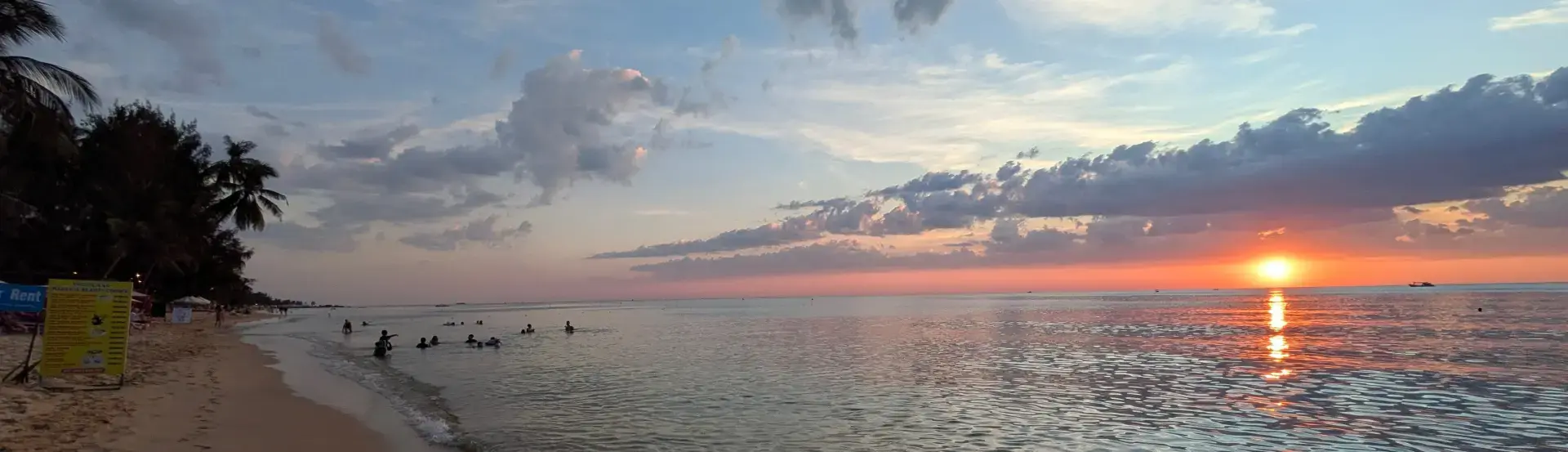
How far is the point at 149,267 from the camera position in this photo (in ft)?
137

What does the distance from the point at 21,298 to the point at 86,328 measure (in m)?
1.08

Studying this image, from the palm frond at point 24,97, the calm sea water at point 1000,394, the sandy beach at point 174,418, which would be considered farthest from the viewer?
the palm frond at point 24,97

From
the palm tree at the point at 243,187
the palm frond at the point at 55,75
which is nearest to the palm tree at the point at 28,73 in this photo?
the palm frond at the point at 55,75

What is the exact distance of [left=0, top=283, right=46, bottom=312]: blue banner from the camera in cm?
1417

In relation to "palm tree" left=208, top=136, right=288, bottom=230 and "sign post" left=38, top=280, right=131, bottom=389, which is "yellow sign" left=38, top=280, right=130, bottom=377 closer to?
"sign post" left=38, top=280, right=131, bottom=389

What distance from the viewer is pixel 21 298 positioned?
565 inches

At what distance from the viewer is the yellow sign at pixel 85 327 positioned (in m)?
14.4

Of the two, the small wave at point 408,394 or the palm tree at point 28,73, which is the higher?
the palm tree at point 28,73

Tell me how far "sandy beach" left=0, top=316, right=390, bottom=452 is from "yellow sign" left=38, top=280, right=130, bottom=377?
1.66 ft

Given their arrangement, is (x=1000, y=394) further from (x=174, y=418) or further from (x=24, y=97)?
(x=24, y=97)

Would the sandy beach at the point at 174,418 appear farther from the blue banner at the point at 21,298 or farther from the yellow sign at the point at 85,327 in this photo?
the blue banner at the point at 21,298

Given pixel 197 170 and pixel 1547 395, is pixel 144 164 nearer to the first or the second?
pixel 197 170

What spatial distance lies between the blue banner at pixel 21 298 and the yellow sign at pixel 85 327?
223 mm

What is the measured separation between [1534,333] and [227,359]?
5811 cm
